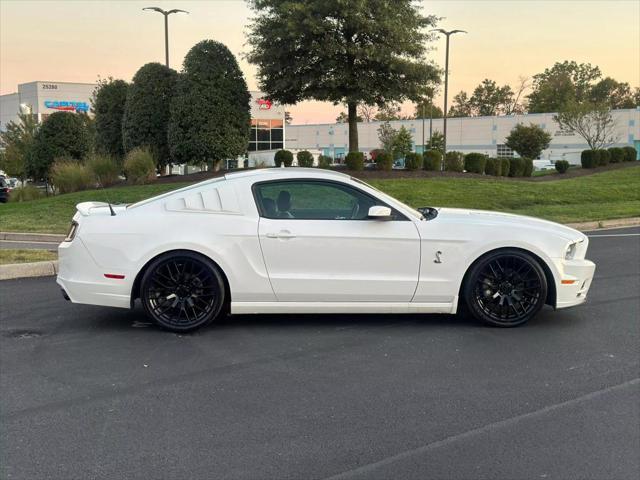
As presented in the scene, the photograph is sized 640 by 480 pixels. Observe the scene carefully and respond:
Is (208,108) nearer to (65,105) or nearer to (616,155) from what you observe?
(616,155)

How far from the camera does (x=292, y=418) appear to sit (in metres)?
3.82

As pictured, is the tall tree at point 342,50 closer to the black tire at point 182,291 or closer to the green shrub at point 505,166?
the green shrub at point 505,166

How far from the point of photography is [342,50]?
21266mm

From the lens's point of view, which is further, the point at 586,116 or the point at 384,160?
the point at 586,116

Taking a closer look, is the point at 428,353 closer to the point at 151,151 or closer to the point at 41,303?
the point at 41,303

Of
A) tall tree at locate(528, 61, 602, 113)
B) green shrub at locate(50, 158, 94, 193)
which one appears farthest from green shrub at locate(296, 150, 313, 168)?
tall tree at locate(528, 61, 602, 113)

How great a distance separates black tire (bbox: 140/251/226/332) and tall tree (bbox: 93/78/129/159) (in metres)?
21.1

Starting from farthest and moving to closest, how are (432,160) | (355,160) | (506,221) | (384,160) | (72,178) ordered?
(432,160)
(384,160)
(355,160)
(72,178)
(506,221)

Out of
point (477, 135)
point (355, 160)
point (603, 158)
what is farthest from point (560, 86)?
point (355, 160)

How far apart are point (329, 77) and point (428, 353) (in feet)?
60.3

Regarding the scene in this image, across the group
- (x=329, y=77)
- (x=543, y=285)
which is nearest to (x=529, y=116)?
(x=329, y=77)

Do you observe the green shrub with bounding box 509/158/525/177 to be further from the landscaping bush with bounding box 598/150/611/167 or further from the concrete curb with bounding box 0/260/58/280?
the concrete curb with bounding box 0/260/58/280

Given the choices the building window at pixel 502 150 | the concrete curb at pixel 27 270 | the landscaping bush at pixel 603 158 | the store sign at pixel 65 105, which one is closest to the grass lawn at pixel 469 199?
the concrete curb at pixel 27 270

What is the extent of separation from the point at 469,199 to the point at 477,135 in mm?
69637
